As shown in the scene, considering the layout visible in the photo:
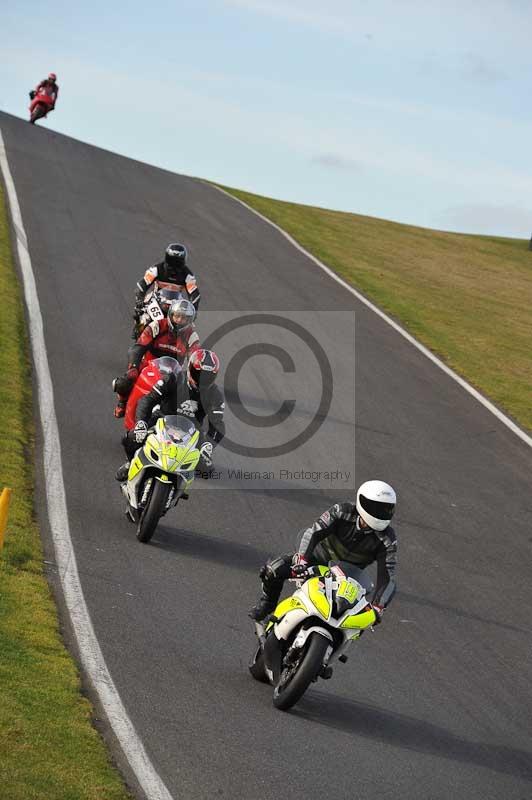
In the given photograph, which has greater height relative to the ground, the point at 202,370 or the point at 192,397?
the point at 202,370

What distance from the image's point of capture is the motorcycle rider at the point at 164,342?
50.2 ft

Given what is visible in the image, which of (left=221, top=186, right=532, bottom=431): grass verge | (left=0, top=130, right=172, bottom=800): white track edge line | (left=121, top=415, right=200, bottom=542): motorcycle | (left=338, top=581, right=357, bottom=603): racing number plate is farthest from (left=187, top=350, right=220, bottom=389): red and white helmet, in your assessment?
(left=221, top=186, right=532, bottom=431): grass verge

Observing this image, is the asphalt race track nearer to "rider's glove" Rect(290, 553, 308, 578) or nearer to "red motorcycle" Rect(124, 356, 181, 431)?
"red motorcycle" Rect(124, 356, 181, 431)

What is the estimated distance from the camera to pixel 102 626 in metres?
9.81

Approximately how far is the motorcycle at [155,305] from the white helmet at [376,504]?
23.9ft

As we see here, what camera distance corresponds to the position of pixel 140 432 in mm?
13039

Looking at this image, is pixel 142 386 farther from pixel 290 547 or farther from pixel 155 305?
pixel 290 547

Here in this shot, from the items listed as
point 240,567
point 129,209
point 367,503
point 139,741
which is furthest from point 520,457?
point 129,209

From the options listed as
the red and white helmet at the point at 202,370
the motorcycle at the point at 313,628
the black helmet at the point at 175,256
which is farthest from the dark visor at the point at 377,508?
the black helmet at the point at 175,256

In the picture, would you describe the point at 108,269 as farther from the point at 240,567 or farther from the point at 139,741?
the point at 139,741

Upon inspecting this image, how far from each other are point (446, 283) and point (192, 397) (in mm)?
24353

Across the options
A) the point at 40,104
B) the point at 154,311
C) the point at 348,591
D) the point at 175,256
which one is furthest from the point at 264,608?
the point at 40,104

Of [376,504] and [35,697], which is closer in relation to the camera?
[35,697]

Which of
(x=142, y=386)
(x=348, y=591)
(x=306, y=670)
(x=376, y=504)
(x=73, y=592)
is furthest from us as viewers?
(x=142, y=386)
